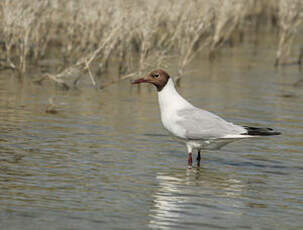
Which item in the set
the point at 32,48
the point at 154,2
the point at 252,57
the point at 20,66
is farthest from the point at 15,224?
the point at 252,57

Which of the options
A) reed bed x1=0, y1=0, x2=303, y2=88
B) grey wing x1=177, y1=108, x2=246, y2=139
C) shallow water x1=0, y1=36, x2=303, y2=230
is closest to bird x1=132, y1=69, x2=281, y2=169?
grey wing x1=177, y1=108, x2=246, y2=139

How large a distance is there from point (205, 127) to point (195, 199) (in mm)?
1721

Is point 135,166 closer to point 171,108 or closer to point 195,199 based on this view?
point 171,108

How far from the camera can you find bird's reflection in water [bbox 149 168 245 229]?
6746mm

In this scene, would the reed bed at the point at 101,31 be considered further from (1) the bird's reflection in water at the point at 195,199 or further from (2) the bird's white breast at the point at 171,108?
(1) the bird's reflection in water at the point at 195,199

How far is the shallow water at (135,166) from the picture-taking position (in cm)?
686

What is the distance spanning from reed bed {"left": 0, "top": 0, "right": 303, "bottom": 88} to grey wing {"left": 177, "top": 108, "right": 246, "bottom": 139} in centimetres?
518

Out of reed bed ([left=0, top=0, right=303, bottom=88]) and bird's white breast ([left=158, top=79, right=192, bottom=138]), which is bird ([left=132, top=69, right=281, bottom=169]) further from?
reed bed ([left=0, top=0, right=303, bottom=88])

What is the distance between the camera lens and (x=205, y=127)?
9.10m

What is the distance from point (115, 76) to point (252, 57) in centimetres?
551

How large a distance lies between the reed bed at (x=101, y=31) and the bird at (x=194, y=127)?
16.0ft

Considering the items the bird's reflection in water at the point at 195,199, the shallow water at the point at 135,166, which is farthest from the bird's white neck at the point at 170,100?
the bird's reflection in water at the point at 195,199

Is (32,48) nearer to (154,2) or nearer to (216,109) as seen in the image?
(154,2)

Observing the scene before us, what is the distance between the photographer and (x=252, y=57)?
21016mm
